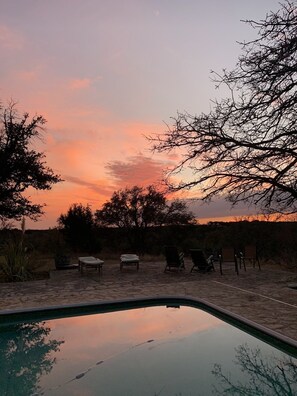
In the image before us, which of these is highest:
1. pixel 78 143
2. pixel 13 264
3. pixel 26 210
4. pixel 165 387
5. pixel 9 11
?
pixel 9 11

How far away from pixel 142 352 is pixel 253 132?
6136 mm

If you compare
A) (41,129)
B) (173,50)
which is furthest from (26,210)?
(173,50)

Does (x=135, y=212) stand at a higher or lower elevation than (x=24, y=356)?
higher

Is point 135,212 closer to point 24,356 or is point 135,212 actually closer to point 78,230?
point 78,230

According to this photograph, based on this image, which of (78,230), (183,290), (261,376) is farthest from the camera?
(78,230)

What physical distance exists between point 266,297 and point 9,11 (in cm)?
1025

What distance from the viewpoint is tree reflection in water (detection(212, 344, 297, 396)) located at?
15.0 feet

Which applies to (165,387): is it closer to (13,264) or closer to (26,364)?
(26,364)

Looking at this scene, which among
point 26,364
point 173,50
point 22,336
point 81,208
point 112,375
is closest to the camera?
point 112,375

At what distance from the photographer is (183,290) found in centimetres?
901

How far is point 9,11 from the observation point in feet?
31.3

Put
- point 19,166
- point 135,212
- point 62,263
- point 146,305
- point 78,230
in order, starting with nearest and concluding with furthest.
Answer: point 146,305 → point 62,263 → point 19,166 → point 78,230 → point 135,212

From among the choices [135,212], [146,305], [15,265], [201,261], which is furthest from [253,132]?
[135,212]

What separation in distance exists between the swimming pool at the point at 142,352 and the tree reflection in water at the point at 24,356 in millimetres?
16
